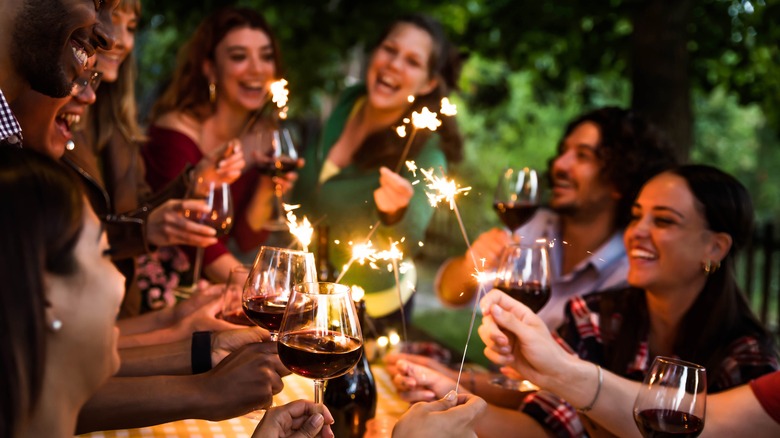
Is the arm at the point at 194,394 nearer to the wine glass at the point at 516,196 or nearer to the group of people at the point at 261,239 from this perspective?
the group of people at the point at 261,239

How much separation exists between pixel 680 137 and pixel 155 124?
286 cm

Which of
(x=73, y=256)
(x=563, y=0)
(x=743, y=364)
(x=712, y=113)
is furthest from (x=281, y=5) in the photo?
(x=712, y=113)

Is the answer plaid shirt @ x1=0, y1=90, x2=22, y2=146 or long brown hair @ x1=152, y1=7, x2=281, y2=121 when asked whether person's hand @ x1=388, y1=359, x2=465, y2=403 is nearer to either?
plaid shirt @ x1=0, y1=90, x2=22, y2=146

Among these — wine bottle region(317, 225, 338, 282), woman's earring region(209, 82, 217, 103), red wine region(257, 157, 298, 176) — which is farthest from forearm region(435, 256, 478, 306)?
woman's earring region(209, 82, 217, 103)

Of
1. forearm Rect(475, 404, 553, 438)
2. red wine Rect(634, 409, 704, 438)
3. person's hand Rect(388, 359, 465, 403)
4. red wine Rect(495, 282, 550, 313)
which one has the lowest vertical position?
forearm Rect(475, 404, 553, 438)

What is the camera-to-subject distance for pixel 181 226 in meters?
2.58

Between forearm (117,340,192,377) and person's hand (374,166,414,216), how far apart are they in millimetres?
776

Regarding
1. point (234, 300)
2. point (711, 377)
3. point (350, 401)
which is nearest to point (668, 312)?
point (711, 377)

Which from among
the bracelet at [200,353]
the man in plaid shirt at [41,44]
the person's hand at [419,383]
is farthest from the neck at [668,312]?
the man in plaid shirt at [41,44]

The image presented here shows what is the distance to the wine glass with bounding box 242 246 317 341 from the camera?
1695mm

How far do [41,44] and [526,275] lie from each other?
1496 millimetres

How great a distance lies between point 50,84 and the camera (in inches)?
74.4

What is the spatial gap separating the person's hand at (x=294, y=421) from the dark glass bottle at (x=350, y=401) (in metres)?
0.36

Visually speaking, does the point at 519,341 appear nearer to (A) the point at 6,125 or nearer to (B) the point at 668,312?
(B) the point at 668,312
